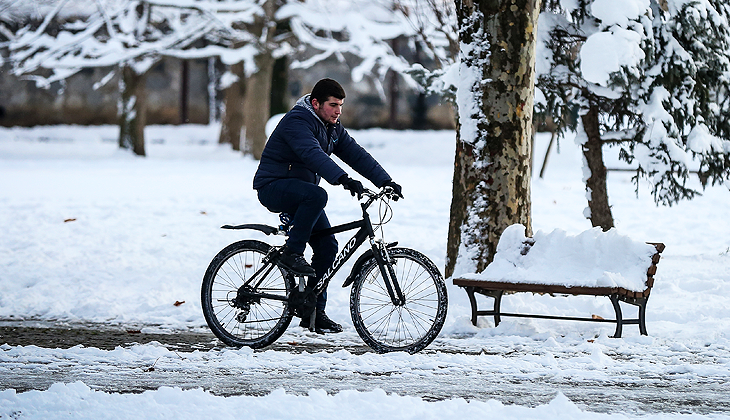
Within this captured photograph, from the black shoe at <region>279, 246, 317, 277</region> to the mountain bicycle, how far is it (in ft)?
0.27

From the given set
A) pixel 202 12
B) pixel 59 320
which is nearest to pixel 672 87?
pixel 59 320

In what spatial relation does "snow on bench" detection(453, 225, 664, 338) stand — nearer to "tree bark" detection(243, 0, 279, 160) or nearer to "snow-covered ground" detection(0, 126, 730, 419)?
"snow-covered ground" detection(0, 126, 730, 419)

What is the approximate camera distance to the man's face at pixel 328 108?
6760 millimetres

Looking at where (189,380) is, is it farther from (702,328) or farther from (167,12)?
(167,12)

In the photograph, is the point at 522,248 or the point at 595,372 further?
the point at 522,248

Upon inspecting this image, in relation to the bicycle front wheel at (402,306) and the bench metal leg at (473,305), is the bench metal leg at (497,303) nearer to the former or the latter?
the bench metal leg at (473,305)

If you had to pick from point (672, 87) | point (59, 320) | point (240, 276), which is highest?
point (672, 87)

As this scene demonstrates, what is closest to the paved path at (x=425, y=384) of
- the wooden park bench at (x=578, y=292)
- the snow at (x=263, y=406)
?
the snow at (x=263, y=406)

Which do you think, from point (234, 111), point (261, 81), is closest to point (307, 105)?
point (261, 81)

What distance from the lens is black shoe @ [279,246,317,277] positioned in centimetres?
682

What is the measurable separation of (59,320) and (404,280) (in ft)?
10.7

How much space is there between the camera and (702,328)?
7.46m

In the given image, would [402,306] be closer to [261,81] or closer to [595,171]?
[595,171]

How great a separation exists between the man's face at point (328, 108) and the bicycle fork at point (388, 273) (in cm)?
96
